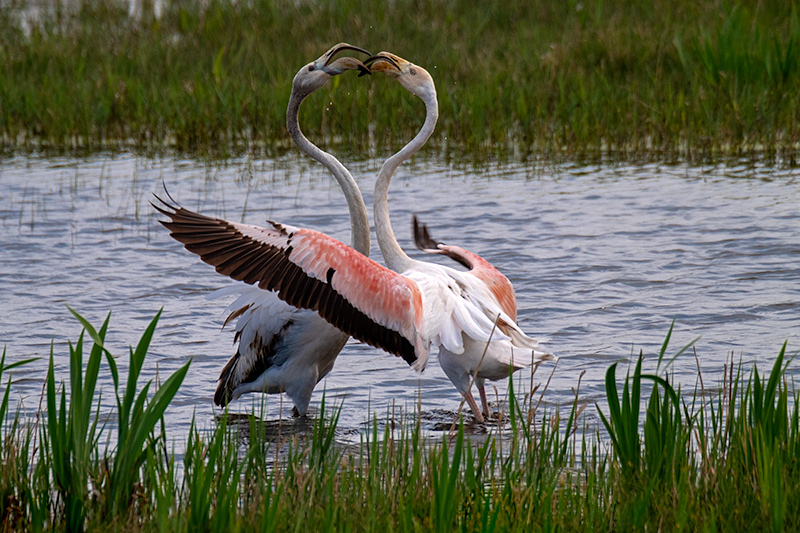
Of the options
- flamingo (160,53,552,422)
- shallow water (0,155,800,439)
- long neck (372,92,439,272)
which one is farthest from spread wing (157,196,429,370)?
long neck (372,92,439,272)

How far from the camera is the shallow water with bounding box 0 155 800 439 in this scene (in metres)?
5.29

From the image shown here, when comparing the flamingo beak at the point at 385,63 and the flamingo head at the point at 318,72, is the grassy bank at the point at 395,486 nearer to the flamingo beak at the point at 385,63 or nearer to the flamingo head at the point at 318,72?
the flamingo head at the point at 318,72

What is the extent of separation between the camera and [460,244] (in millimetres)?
7562

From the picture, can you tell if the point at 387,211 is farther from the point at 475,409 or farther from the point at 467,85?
the point at 467,85

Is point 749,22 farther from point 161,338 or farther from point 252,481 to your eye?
point 252,481

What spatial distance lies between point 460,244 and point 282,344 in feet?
9.35

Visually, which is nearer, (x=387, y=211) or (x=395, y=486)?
(x=395, y=486)

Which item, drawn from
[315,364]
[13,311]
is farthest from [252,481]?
[13,311]

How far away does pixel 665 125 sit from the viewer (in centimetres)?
962

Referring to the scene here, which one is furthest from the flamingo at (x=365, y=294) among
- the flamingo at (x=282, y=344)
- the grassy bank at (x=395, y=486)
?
the grassy bank at (x=395, y=486)

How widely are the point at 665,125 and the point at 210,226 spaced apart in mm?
6277

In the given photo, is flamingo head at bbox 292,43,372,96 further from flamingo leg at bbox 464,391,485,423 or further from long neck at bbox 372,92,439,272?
flamingo leg at bbox 464,391,485,423

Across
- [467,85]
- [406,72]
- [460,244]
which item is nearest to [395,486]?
[406,72]

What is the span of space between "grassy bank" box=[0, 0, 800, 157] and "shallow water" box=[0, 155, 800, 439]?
0.51 metres
